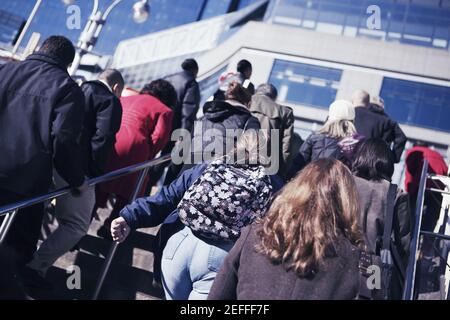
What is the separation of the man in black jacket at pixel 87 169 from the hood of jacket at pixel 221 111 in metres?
0.85

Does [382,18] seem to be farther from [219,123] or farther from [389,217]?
[389,217]

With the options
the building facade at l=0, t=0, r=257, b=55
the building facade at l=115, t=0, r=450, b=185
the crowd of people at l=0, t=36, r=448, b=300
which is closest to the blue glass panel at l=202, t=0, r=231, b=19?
the building facade at l=0, t=0, r=257, b=55

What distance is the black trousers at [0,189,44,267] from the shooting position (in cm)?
417

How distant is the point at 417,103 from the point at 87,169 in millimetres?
29125

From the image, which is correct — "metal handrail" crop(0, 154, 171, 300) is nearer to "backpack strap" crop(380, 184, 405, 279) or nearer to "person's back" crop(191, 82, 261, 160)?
"person's back" crop(191, 82, 261, 160)

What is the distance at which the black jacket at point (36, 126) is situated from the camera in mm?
3953

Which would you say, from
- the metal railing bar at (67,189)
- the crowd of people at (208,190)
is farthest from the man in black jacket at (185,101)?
the metal railing bar at (67,189)

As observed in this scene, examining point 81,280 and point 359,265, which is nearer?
point 359,265

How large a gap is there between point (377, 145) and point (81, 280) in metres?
3.05

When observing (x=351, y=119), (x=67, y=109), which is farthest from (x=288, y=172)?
(x=67, y=109)

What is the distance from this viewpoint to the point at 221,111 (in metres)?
5.13

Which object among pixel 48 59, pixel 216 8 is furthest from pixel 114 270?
pixel 216 8
